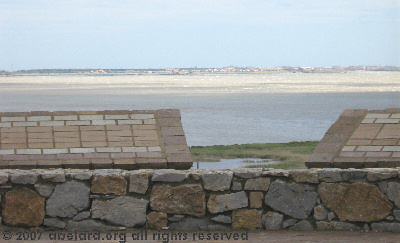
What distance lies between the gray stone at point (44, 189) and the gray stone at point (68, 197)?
4 cm

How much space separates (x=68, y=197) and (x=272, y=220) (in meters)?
1.94

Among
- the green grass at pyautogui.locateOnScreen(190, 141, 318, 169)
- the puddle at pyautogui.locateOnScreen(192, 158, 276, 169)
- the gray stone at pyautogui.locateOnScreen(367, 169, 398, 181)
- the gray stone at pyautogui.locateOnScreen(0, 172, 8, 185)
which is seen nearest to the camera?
the gray stone at pyautogui.locateOnScreen(367, 169, 398, 181)

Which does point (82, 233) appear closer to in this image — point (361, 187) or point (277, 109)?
point (361, 187)

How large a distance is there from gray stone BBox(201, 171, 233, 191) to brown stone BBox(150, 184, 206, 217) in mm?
80

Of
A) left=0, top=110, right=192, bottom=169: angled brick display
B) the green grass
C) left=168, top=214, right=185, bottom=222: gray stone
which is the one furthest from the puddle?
left=168, top=214, right=185, bottom=222: gray stone

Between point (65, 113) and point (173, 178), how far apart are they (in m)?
3.74

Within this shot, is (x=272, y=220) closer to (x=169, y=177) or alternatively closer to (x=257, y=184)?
(x=257, y=184)

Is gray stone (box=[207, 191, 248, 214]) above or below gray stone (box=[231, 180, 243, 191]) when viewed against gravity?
below

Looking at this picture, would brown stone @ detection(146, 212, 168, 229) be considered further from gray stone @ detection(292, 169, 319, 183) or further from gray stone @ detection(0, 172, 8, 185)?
gray stone @ detection(0, 172, 8, 185)

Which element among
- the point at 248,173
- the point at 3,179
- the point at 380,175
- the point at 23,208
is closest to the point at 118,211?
the point at 23,208

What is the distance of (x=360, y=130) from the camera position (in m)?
9.61

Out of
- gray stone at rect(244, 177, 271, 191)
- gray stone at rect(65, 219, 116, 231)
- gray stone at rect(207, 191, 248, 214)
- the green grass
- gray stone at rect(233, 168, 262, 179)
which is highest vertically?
gray stone at rect(233, 168, 262, 179)

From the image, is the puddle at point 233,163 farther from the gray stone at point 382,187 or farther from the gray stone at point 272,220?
the gray stone at point 382,187

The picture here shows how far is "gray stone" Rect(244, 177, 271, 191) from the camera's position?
21.5ft
